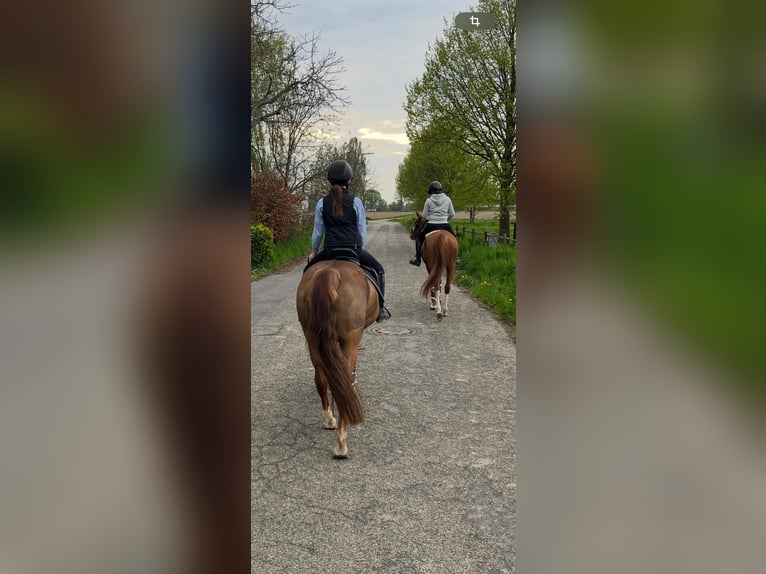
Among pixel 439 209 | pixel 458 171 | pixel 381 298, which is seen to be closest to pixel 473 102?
pixel 458 171

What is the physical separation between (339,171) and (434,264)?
16.8ft

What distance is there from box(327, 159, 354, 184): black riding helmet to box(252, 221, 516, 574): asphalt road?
2055 millimetres

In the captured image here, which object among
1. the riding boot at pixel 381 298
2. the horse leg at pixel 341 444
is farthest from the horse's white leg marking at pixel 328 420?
the riding boot at pixel 381 298

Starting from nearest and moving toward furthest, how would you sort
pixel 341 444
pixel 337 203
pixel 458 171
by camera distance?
pixel 341 444
pixel 337 203
pixel 458 171

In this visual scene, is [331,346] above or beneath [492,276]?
above

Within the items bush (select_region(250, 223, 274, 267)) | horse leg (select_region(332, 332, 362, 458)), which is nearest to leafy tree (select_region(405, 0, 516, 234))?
bush (select_region(250, 223, 274, 267))

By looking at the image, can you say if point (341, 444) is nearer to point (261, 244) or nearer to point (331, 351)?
point (331, 351)

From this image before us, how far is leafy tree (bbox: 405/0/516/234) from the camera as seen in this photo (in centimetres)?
1512

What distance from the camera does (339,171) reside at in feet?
12.8

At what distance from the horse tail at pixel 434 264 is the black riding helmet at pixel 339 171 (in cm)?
481

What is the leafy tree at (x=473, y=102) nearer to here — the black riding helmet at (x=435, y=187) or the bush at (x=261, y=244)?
the black riding helmet at (x=435, y=187)

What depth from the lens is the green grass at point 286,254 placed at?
593 inches

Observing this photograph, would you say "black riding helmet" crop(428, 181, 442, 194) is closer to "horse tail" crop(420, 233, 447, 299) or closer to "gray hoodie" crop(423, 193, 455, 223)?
"gray hoodie" crop(423, 193, 455, 223)
